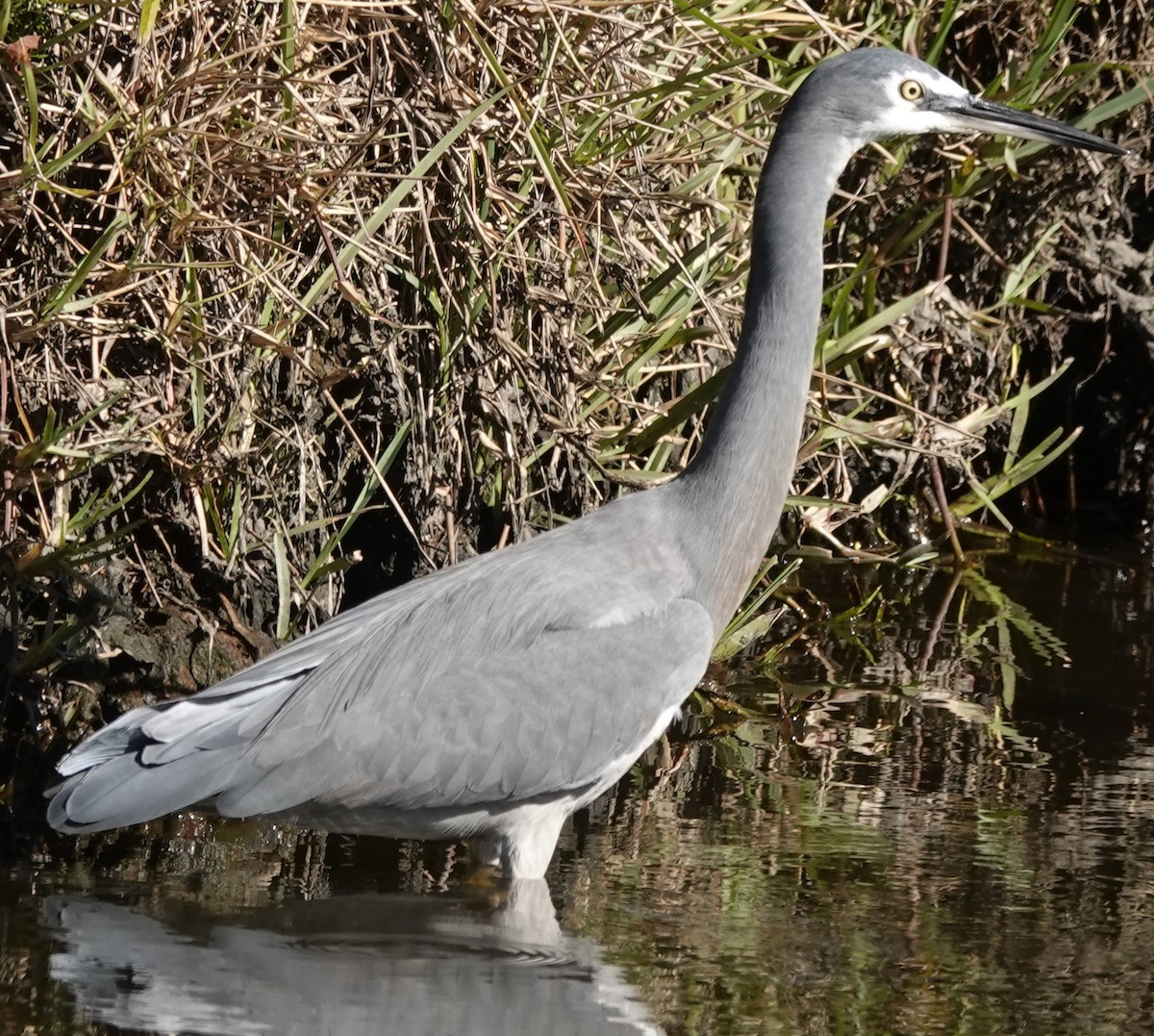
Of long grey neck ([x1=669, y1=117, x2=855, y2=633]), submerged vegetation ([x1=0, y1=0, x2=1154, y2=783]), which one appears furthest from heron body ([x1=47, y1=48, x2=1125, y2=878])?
submerged vegetation ([x1=0, y1=0, x2=1154, y2=783])

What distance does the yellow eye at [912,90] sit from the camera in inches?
155

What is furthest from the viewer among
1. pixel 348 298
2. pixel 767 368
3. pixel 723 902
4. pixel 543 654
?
pixel 348 298

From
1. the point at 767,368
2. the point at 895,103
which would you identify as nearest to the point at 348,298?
the point at 767,368

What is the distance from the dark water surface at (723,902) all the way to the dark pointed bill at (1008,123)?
5.18ft

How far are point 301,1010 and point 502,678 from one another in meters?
0.88

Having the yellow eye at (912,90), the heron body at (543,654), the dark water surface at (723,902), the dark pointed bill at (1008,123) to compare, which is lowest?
the dark water surface at (723,902)

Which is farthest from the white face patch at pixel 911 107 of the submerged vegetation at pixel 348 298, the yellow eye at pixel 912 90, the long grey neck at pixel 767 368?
the submerged vegetation at pixel 348 298

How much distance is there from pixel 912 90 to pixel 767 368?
730 millimetres

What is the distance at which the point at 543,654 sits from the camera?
3.74 meters

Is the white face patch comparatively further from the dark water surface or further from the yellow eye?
the dark water surface

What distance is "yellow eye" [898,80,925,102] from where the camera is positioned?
3941mm

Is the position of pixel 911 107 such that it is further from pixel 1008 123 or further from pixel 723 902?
pixel 723 902

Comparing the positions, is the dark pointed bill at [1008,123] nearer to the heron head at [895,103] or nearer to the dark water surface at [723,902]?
the heron head at [895,103]

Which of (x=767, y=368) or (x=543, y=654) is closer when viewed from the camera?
(x=543, y=654)
